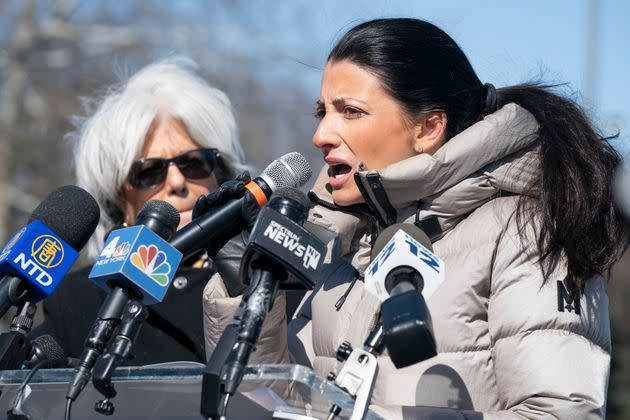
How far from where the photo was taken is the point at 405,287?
2.05 metres

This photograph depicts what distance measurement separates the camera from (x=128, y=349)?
2150 mm

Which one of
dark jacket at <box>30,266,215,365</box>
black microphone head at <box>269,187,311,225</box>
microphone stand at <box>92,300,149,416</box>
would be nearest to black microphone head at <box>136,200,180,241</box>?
microphone stand at <box>92,300,149,416</box>

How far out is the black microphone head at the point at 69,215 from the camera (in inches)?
105

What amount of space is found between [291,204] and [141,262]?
0.35 metres

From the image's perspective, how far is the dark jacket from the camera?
4000 millimetres

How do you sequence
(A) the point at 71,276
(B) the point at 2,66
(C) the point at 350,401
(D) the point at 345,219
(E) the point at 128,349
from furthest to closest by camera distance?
(B) the point at 2,66 → (A) the point at 71,276 → (D) the point at 345,219 → (E) the point at 128,349 → (C) the point at 350,401

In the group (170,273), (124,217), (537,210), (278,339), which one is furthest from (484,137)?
→ (124,217)

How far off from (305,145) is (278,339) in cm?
1418

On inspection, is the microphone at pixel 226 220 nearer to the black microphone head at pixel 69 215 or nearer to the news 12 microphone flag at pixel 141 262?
the news 12 microphone flag at pixel 141 262

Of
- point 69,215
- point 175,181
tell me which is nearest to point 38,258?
point 69,215

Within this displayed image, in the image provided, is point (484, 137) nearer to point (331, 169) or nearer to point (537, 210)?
point (537, 210)

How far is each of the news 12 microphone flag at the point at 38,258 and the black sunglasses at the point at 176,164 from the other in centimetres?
167

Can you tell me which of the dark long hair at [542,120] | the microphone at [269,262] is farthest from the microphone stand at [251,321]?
the dark long hair at [542,120]

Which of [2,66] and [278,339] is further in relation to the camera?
[2,66]
